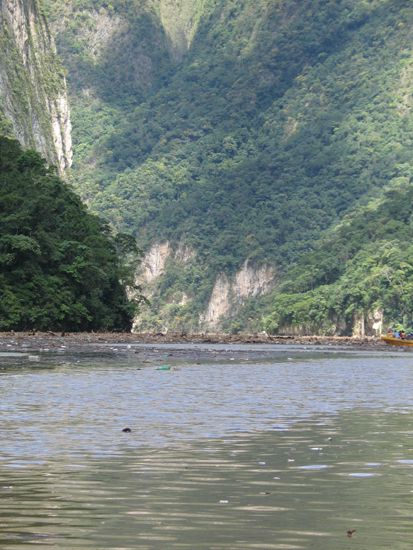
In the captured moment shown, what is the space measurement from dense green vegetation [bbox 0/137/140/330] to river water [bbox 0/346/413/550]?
59807 millimetres

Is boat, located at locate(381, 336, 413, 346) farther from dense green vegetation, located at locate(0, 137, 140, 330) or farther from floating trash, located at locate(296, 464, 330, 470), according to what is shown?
floating trash, located at locate(296, 464, 330, 470)

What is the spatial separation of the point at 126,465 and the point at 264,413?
12.0m

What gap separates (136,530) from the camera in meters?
15.6

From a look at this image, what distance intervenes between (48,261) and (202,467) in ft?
293

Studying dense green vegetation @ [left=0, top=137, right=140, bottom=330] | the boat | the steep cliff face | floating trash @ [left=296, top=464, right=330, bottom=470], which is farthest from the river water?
the steep cliff face

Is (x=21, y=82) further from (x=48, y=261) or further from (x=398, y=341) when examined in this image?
(x=48, y=261)

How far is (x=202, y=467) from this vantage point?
2161 cm

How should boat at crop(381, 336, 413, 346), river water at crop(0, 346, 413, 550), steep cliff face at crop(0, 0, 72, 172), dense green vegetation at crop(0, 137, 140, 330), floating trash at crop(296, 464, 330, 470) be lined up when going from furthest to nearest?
steep cliff face at crop(0, 0, 72, 172) → boat at crop(381, 336, 413, 346) → dense green vegetation at crop(0, 137, 140, 330) → floating trash at crop(296, 464, 330, 470) → river water at crop(0, 346, 413, 550)

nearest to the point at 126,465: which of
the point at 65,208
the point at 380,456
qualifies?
the point at 380,456

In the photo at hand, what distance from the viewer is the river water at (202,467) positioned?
15.6m

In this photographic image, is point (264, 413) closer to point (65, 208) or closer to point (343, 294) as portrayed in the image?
point (65, 208)

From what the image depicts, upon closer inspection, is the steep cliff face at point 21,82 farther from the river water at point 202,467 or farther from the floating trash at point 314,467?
the floating trash at point 314,467

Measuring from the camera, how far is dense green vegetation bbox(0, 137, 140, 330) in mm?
103250

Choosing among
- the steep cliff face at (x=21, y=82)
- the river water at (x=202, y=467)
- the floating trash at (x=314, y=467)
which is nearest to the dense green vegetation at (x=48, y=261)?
the steep cliff face at (x=21, y=82)
